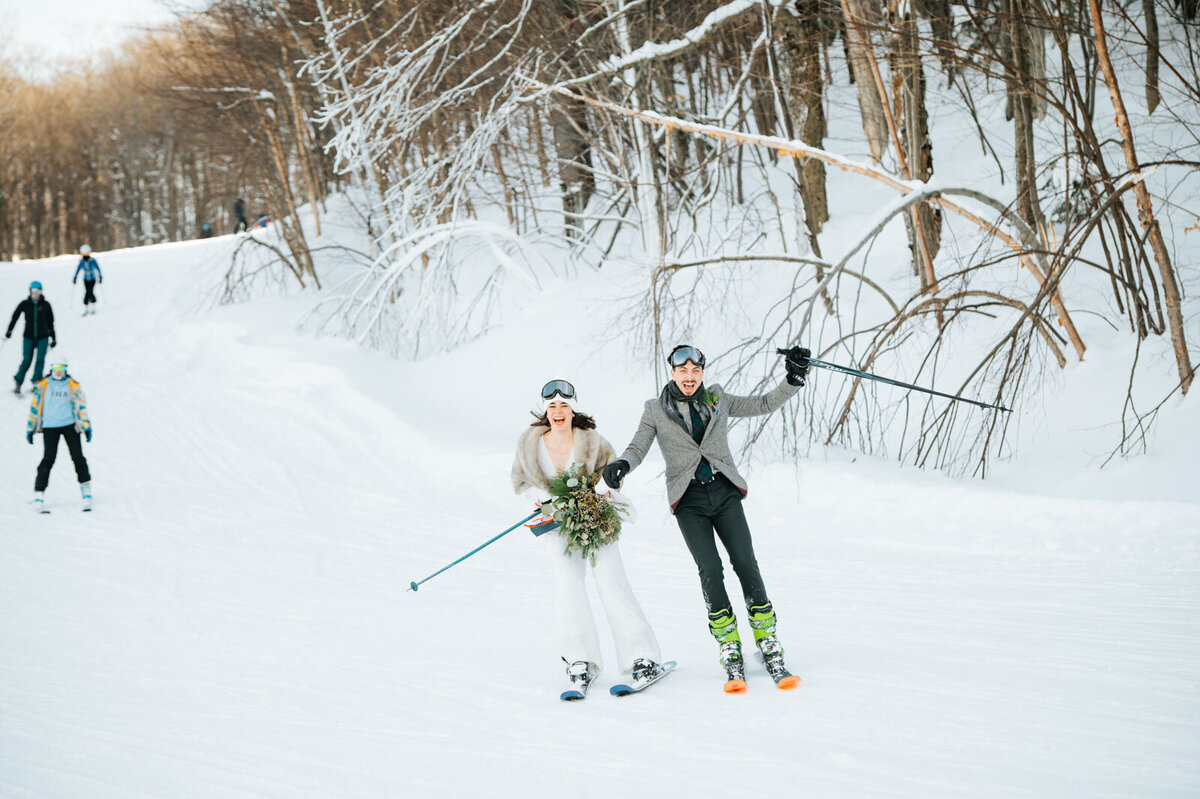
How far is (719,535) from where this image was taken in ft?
16.1

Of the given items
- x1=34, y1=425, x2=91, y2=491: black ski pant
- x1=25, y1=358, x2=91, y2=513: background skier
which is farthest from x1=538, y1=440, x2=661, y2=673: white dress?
x1=34, y1=425, x2=91, y2=491: black ski pant

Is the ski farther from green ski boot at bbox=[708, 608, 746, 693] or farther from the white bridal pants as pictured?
green ski boot at bbox=[708, 608, 746, 693]

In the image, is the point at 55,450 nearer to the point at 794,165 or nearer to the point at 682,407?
the point at 682,407

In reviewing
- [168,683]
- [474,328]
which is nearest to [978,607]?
[168,683]

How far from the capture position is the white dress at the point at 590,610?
16.7ft

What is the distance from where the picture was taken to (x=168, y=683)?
588 cm

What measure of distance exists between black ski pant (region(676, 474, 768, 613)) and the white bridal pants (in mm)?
422

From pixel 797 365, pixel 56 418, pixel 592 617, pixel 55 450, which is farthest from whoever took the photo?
pixel 55 450

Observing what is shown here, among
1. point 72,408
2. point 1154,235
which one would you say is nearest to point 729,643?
point 1154,235

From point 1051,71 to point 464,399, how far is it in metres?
11.6

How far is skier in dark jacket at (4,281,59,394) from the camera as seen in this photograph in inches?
602

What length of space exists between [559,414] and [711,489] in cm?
89

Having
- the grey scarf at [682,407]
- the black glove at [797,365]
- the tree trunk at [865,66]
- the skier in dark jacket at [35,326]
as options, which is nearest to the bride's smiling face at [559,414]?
the grey scarf at [682,407]

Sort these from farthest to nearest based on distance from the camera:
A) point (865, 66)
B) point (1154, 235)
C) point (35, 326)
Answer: point (35, 326), point (865, 66), point (1154, 235)
